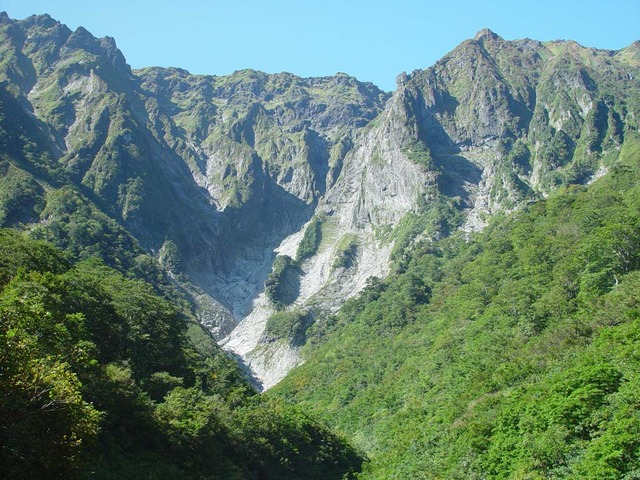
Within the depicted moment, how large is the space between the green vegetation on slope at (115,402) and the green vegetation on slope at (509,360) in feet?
40.3

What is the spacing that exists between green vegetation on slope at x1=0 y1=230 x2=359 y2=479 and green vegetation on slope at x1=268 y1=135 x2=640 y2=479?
1229 cm

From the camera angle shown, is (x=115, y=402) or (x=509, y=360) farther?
(x=509, y=360)

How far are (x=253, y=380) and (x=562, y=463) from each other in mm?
145623

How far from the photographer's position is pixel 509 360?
70.9m

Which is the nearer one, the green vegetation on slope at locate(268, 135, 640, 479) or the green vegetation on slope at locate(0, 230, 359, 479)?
the green vegetation on slope at locate(0, 230, 359, 479)

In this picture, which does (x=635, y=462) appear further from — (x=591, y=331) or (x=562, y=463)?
(x=591, y=331)

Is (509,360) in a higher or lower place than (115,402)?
lower

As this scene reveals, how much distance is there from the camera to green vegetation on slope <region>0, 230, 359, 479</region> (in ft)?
78.7

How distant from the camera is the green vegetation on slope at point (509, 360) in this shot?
137ft

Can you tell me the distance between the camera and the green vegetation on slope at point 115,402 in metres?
24.0

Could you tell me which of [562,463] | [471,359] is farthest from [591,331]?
[562,463]

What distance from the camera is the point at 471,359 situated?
80625 mm

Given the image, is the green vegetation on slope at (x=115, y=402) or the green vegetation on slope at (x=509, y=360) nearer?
the green vegetation on slope at (x=115, y=402)

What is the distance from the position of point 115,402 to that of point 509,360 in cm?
5021
